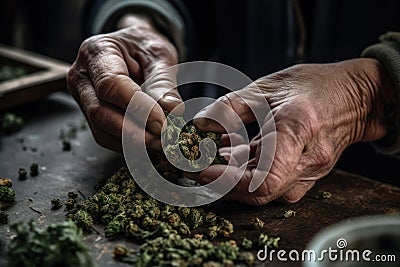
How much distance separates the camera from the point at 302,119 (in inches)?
58.0

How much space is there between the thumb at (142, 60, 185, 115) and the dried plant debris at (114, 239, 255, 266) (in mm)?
376

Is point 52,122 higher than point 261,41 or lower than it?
lower

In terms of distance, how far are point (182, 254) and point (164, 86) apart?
0.54 metres

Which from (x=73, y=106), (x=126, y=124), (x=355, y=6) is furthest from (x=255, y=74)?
(x=126, y=124)

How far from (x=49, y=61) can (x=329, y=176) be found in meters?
1.47

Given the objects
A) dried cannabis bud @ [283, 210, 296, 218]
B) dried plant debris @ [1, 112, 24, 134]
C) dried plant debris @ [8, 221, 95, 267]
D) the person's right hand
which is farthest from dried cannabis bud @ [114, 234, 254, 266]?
dried plant debris @ [1, 112, 24, 134]

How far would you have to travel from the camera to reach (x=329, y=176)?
1.78 meters

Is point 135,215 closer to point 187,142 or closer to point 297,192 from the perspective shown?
point 187,142

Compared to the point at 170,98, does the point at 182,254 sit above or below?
below

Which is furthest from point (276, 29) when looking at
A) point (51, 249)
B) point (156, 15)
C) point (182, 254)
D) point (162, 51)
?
point (51, 249)

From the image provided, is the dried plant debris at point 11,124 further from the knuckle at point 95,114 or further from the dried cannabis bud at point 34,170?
the knuckle at point 95,114

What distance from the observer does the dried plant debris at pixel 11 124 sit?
2.12m

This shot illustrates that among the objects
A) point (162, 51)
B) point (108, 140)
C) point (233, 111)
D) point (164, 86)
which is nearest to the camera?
point (233, 111)

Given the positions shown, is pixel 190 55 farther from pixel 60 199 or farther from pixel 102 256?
pixel 102 256
